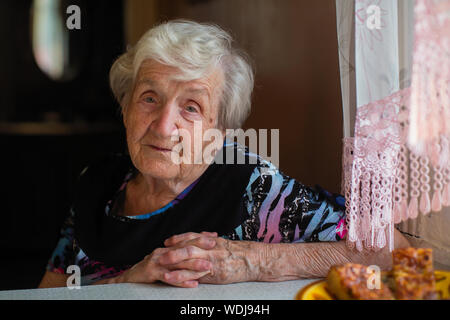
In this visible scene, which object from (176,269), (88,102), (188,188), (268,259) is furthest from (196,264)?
(88,102)

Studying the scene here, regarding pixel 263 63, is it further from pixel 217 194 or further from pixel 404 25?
pixel 404 25

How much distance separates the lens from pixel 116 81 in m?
1.70

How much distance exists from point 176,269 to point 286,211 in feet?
1.32

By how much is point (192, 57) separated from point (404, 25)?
23.9 inches

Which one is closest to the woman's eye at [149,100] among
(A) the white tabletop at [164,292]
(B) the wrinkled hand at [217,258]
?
(B) the wrinkled hand at [217,258]

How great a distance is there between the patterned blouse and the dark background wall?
441 millimetres

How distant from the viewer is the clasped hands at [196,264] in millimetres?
1170

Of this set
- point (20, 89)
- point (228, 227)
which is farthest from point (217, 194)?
point (20, 89)

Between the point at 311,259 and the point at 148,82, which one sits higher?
the point at 148,82

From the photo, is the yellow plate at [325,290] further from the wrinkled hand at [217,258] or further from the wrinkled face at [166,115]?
the wrinkled face at [166,115]

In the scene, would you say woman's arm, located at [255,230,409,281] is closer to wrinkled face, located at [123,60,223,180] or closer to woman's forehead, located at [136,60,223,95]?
wrinkled face, located at [123,60,223,180]

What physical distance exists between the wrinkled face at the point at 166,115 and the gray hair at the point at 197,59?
0.10 ft

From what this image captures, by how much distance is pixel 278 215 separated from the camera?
4.73 feet

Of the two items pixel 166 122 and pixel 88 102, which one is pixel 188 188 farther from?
pixel 88 102
